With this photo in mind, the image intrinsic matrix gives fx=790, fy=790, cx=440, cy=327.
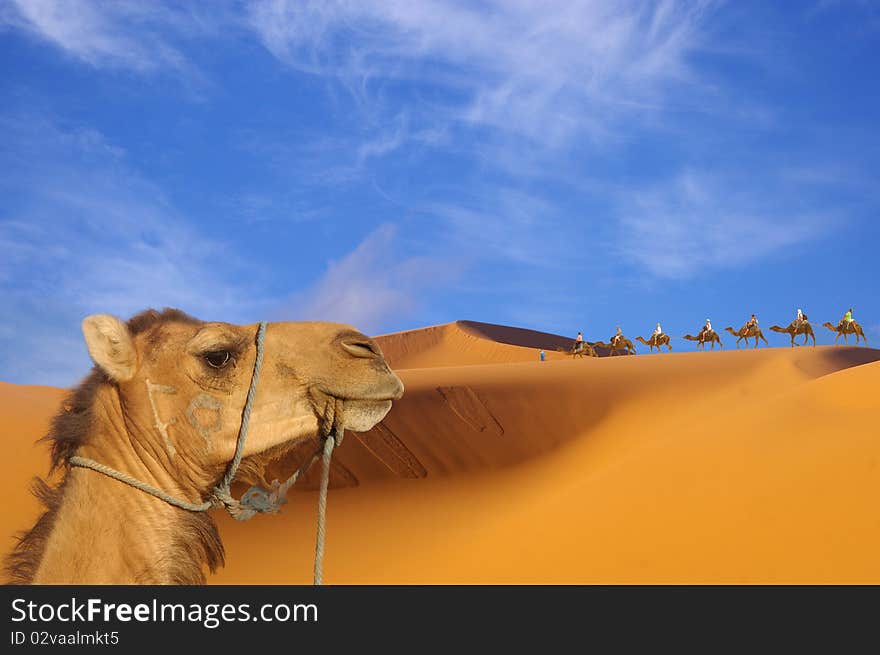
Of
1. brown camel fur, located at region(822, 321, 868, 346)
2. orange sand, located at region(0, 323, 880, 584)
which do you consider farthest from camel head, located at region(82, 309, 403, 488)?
brown camel fur, located at region(822, 321, 868, 346)

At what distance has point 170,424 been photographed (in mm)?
3332

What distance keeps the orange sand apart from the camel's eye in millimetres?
7802

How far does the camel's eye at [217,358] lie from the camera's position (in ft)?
11.3

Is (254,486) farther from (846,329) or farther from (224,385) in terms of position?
(846,329)

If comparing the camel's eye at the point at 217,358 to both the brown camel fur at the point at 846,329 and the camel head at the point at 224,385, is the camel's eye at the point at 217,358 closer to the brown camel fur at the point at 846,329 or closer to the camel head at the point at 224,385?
the camel head at the point at 224,385

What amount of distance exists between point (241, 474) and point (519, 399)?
1626cm

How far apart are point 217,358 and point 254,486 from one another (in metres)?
0.60

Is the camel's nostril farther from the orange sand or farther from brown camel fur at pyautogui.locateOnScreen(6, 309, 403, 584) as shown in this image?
the orange sand

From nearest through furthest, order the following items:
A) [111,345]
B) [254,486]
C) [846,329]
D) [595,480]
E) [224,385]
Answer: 1. [111,345]
2. [224,385]
3. [254,486]
4. [595,480]
5. [846,329]

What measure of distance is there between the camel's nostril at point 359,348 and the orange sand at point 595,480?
7.31m

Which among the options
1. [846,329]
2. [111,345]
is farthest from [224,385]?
[846,329]

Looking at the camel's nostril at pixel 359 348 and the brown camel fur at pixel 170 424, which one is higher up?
the camel's nostril at pixel 359 348

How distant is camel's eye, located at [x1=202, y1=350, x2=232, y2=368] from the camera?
11.3 ft

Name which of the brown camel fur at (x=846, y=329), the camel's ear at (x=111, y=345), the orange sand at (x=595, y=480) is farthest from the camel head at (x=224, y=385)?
the brown camel fur at (x=846, y=329)
